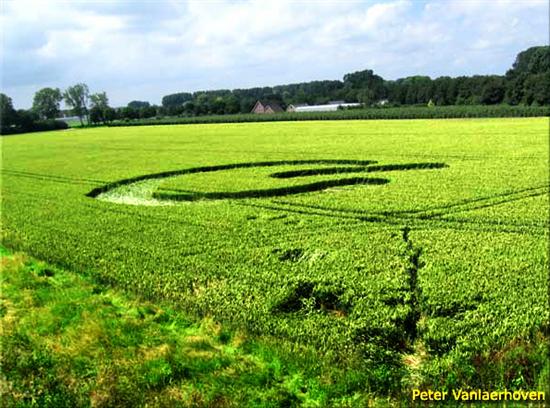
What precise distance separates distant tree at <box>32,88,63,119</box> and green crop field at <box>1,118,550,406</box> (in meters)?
134

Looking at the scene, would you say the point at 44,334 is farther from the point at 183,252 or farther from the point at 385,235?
the point at 385,235

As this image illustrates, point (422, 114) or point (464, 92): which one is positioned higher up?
point (464, 92)

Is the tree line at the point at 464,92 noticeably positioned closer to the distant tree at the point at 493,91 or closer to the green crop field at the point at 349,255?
the distant tree at the point at 493,91

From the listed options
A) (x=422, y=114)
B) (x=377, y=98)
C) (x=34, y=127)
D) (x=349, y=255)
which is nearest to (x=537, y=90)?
(x=422, y=114)

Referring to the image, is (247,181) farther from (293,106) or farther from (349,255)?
(293,106)

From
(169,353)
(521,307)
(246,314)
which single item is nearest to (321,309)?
(246,314)

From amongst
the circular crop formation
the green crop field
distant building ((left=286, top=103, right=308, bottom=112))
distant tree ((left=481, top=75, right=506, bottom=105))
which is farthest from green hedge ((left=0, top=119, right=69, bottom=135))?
distant tree ((left=481, top=75, right=506, bottom=105))

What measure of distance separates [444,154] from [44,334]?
2170 cm

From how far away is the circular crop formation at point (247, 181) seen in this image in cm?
1761

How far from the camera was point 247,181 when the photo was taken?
1948 centimetres

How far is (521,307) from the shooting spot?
7152 mm

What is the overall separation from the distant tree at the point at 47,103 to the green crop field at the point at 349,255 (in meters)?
134

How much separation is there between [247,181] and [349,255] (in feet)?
33.6

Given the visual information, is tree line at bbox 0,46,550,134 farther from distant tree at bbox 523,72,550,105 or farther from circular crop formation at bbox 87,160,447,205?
circular crop formation at bbox 87,160,447,205
